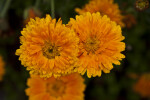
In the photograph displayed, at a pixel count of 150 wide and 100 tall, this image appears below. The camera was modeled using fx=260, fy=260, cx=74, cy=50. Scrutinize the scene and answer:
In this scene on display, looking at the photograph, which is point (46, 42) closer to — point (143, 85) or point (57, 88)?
point (57, 88)

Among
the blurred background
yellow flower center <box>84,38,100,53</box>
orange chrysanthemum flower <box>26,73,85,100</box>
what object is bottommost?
orange chrysanthemum flower <box>26,73,85,100</box>

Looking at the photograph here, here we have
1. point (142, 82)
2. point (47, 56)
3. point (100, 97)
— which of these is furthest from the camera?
point (100, 97)

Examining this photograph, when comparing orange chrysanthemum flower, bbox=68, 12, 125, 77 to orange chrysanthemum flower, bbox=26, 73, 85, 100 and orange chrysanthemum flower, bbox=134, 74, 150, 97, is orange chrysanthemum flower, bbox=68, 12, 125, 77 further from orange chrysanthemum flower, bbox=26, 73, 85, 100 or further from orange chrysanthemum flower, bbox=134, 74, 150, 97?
orange chrysanthemum flower, bbox=134, 74, 150, 97

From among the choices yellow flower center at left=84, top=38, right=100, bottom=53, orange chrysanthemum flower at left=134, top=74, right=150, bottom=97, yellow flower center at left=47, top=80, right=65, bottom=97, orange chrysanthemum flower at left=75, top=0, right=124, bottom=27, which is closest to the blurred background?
orange chrysanthemum flower at left=134, top=74, right=150, bottom=97

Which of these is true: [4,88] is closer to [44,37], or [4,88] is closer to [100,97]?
[100,97]

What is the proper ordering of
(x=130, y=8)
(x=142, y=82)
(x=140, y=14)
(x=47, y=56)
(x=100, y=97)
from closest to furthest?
1. (x=47, y=56)
2. (x=130, y=8)
3. (x=140, y=14)
4. (x=142, y=82)
5. (x=100, y=97)

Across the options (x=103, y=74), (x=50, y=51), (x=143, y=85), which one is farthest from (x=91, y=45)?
(x=143, y=85)

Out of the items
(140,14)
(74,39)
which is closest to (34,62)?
(74,39)
